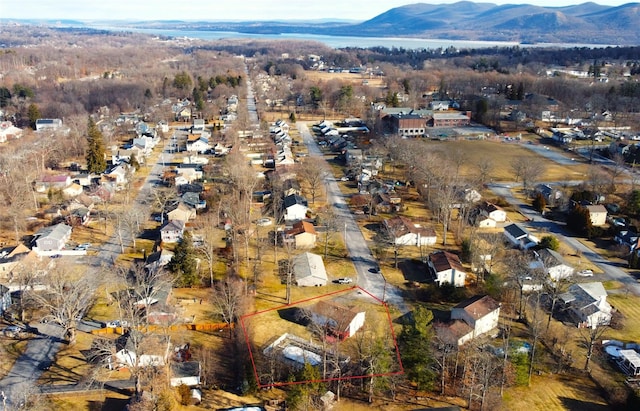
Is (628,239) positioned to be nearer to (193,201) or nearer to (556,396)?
(556,396)

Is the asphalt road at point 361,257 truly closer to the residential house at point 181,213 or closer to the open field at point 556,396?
the open field at point 556,396

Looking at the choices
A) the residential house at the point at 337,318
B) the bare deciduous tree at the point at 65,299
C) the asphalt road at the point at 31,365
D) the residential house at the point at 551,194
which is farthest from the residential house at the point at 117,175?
the residential house at the point at 551,194

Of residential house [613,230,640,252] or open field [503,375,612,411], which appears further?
residential house [613,230,640,252]

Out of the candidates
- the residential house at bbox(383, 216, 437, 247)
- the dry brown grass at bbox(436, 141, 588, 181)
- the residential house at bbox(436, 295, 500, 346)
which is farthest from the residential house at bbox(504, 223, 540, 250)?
the dry brown grass at bbox(436, 141, 588, 181)

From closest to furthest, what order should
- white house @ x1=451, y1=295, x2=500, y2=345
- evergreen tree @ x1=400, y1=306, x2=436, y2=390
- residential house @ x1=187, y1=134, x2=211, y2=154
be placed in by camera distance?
evergreen tree @ x1=400, y1=306, x2=436, y2=390 < white house @ x1=451, y1=295, x2=500, y2=345 < residential house @ x1=187, y1=134, x2=211, y2=154

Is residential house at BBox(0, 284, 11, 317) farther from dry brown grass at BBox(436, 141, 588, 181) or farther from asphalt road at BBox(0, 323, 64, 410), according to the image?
dry brown grass at BBox(436, 141, 588, 181)

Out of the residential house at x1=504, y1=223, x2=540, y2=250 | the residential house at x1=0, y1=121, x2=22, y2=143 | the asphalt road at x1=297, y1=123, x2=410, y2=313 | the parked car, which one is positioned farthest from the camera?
the residential house at x1=0, y1=121, x2=22, y2=143

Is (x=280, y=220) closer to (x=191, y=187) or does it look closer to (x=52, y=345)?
(x=191, y=187)

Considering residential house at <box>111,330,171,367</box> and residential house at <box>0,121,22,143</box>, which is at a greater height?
residential house at <box>0,121,22,143</box>

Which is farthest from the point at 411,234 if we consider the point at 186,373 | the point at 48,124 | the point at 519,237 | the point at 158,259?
the point at 48,124
